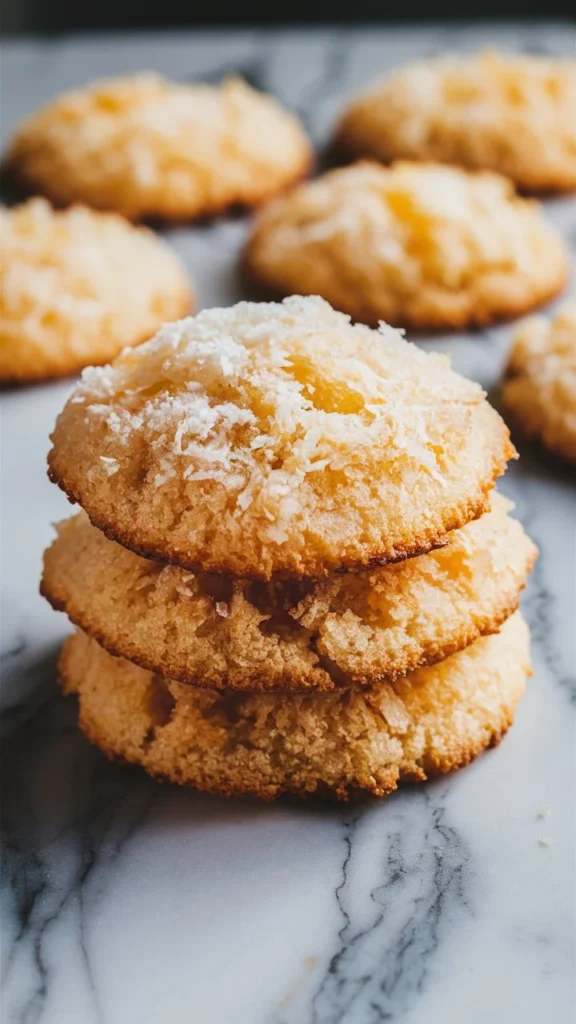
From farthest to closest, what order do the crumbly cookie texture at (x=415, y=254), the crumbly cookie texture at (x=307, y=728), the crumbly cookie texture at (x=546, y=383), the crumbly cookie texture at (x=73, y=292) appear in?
the crumbly cookie texture at (x=415, y=254) → the crumbly cookie texture at (x=73, y=292) → the crumbly cookie texture at (x=546, y=383) → the crumbly cookie texture at (x=307, y=728)

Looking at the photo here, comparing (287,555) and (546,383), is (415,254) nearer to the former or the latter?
(546,383)

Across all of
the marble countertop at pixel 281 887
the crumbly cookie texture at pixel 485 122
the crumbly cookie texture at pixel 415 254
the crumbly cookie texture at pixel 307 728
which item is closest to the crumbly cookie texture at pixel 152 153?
the crumbly cookie texture at pixel 485 122

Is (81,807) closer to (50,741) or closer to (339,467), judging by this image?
(50,741)

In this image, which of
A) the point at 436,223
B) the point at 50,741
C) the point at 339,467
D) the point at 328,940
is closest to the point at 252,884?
the point at 328,940

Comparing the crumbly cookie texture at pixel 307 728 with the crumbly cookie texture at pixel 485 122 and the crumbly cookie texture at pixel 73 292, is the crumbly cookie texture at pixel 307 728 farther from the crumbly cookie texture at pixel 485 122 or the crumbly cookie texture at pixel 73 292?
the crumbly cookie texture at pixel 485 122

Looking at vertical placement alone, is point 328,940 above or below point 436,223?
below

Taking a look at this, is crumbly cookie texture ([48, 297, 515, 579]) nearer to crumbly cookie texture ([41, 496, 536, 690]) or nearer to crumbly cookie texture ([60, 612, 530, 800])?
crumbly cookie texture ([41, 496, 536, 690])
